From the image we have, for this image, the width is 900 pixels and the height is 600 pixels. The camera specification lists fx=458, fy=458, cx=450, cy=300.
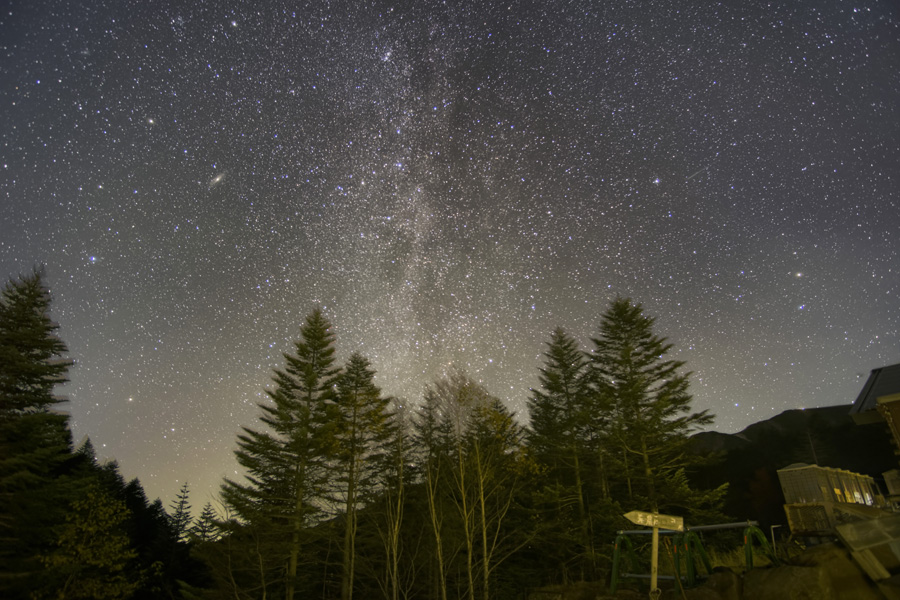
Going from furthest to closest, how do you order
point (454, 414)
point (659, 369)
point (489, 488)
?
1. point (659, 369)
2. point (489, 488)
3. point (454, 414)

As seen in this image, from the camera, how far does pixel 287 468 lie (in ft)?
76.7

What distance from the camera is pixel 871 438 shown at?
50750 millimetres

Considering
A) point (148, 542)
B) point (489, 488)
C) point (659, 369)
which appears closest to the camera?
point (489, 488)

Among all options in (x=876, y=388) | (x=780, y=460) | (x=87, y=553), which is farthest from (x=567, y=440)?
(x=780, y=460)

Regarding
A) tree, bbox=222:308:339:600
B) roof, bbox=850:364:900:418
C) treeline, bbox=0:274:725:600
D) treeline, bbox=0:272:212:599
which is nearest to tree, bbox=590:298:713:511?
treeline, bbox=0:274:725:600

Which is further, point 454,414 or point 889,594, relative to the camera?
point 454,414

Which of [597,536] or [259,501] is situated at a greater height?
[259,501]

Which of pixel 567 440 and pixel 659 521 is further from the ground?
pixel 567 440

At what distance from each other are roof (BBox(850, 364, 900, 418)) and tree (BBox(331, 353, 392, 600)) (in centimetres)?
1882

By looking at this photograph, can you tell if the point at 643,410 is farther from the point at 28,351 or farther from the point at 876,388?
the point at 28,351

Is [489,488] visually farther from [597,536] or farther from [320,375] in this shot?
[320,375]

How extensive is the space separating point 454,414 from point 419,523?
13.5m

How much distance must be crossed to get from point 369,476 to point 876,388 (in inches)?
876

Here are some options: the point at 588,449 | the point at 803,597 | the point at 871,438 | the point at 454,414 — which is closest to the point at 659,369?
the point at 588,449
